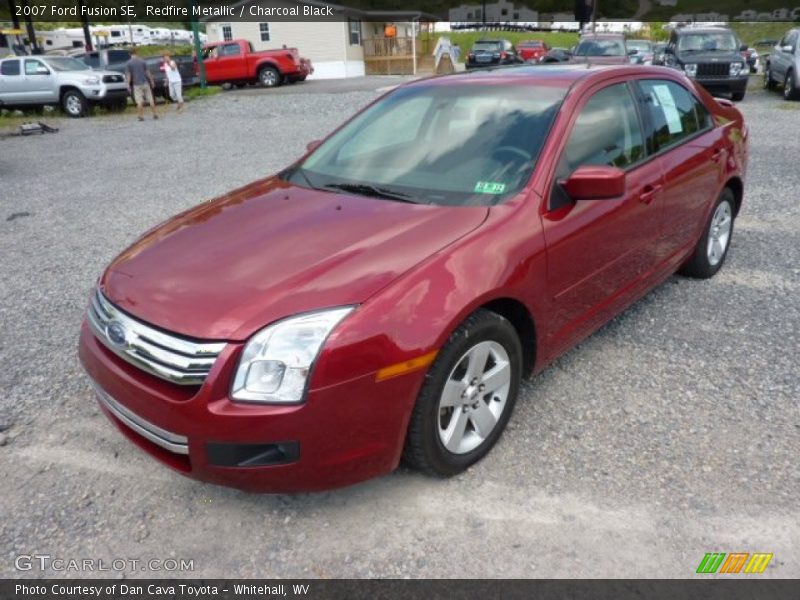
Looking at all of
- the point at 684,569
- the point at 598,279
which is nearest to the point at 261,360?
the point at 684,569

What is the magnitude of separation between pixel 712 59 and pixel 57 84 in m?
16.5

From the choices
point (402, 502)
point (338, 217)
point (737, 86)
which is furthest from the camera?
point (737, 86)

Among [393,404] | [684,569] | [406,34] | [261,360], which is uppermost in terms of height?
[406,34]

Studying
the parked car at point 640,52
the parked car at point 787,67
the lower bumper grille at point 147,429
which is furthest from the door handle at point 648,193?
the parked car at point 640,52

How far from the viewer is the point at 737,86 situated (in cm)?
1462

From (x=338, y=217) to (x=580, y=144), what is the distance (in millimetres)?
1284

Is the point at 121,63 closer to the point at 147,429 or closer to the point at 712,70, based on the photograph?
the point at 712,70

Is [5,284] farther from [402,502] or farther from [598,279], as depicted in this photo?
[598,279]

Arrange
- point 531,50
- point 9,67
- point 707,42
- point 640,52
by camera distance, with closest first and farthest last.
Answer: point 707,42 < point 9,67 < point 640,52 < point 531,50

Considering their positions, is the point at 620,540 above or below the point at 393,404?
below

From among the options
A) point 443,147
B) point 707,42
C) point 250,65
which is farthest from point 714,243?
point 250,65

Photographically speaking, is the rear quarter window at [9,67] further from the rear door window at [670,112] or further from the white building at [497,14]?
the white building at [497,14]

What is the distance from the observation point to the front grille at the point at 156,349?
2217mm

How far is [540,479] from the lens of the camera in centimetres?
273
